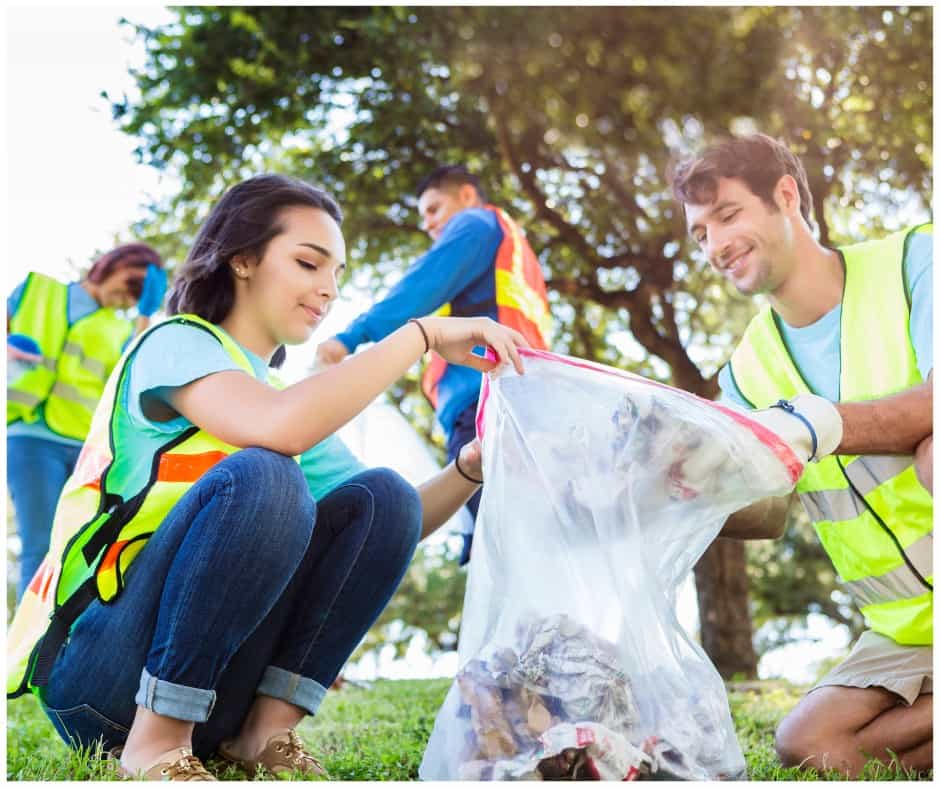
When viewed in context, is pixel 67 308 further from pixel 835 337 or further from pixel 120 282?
pixel 835 337

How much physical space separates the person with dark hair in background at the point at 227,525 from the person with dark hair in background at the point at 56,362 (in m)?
2.21

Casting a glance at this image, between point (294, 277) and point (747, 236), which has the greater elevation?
point (747, 236)

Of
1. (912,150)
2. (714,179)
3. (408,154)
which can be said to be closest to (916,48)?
(912,150)

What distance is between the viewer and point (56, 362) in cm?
417

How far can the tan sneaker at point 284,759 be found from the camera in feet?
5.82

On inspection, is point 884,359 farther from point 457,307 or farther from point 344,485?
point 457,307

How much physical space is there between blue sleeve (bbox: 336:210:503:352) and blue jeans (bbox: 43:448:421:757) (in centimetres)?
146

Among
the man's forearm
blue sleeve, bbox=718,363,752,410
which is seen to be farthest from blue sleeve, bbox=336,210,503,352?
the man's forearm

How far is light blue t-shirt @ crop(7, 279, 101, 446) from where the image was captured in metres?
4.02

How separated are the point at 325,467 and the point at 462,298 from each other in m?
1.62

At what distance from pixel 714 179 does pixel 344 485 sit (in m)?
1.13

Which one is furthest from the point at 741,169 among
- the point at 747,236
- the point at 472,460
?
the point at 472,460

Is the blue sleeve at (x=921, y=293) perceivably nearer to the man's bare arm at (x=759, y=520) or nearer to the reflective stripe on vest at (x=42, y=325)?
the man's bare arm at (x=759, y=520)

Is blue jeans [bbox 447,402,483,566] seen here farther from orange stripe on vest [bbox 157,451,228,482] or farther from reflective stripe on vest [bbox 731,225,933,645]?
orange stripe on vest [bbox 157,451,228,482]
